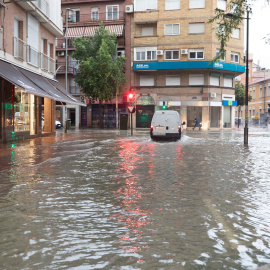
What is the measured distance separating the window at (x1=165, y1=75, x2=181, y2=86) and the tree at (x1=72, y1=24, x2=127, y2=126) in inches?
197

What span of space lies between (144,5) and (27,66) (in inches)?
1069

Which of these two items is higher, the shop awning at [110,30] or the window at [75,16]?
the window at [75,16]

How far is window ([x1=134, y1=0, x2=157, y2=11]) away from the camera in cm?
4628

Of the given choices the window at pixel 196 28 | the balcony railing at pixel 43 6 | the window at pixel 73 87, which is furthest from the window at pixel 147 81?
the balcony railing at pixel 43 6

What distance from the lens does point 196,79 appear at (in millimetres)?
45562

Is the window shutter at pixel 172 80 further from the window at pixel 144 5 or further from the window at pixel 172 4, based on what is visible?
the window at pixel 144 5

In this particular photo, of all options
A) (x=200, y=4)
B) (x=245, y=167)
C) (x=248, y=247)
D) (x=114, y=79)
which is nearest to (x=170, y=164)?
(x=245, y=167)

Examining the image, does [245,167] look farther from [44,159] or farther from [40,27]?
[40,27]

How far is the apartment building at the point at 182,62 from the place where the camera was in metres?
44.7

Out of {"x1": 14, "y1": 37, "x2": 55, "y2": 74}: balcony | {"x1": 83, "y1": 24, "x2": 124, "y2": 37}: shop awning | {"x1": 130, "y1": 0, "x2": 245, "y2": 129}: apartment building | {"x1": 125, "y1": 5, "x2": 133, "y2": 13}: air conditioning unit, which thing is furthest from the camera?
{"x1": 83, "y1": 24, "x2": 124, "y2": 37}: shop awning

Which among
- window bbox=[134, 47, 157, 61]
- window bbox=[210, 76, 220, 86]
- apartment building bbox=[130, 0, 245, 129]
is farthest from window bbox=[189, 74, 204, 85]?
window bbox=[134, 47, 157, 61]

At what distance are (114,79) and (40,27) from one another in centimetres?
1855

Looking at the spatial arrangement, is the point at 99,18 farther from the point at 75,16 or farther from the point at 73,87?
the point at 73,87

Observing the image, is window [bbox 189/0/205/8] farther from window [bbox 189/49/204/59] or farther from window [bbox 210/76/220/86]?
window [bbox 210/76/220/86]
